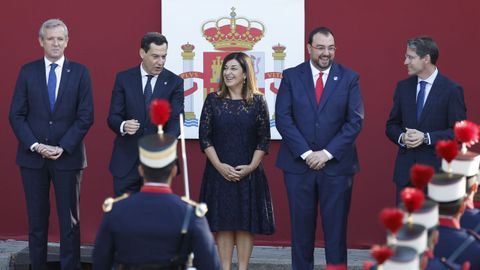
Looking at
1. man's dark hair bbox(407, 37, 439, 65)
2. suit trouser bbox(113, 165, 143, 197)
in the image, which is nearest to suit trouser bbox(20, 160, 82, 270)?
suit trouser bbox(113, 165, 143, 197)

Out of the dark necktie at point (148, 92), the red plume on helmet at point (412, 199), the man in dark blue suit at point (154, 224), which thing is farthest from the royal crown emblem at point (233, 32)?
the red plume on helmet at point (412, 199)

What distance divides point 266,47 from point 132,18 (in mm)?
1072

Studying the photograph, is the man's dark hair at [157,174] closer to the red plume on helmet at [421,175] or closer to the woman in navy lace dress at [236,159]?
the red plume on helmet at [421,175]

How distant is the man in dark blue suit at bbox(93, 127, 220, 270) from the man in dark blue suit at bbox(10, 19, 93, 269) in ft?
7.07

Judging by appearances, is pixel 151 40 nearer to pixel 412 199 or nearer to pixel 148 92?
pixel 148 92

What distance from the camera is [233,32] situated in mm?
7965

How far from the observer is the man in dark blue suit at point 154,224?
4.83 meters

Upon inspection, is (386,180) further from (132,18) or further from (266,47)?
(132,18)

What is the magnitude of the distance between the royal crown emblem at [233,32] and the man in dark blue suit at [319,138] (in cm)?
99

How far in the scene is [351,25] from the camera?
7.97 m

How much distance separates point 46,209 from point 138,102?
3.16 feet

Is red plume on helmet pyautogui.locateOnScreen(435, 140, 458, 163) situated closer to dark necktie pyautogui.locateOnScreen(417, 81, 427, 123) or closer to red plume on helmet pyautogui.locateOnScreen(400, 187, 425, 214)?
red plume on helmet pyautogui.locateOnScreen(400, 187, 425, 214)

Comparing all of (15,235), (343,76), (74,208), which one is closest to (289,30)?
(343,76)

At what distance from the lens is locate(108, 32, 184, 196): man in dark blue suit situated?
7.07m
